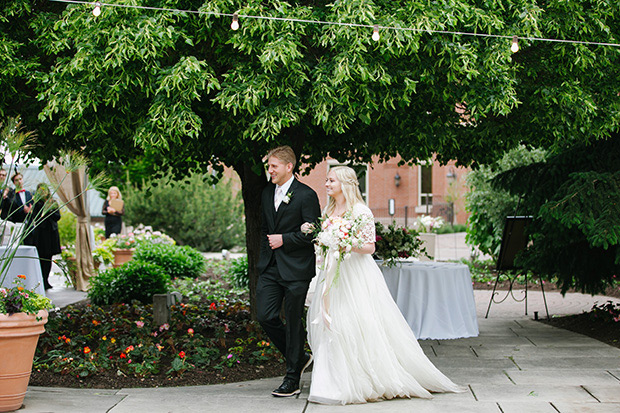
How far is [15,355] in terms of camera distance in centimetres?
531

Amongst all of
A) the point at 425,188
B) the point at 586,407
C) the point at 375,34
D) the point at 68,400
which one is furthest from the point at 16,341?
the point at 425,188

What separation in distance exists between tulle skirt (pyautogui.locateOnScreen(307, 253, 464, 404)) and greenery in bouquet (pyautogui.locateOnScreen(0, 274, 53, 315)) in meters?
2.14

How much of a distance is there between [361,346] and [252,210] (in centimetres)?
328

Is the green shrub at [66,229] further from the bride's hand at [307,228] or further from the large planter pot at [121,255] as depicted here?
the bride's hand at [307,228]

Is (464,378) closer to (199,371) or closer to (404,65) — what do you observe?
(199,371)

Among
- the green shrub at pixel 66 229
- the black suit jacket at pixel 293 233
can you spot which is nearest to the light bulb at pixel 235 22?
the black suit jacket at pixel 293 233

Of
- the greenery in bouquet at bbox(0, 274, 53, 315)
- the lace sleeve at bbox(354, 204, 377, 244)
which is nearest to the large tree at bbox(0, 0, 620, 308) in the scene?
the lace sleeve at bbox(354, 204, 377, 244)

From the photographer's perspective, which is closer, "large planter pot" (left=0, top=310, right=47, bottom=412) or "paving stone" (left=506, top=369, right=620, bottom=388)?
"large planter pot" (left=0, top=310, right=47, bottom=412)

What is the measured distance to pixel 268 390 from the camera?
6105 mm

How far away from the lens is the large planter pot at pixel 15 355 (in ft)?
17.3

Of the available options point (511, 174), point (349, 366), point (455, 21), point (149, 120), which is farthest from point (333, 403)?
point (511, 174)

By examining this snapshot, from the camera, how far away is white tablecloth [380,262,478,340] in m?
8.55

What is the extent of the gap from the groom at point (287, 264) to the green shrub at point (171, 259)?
879 centimetres

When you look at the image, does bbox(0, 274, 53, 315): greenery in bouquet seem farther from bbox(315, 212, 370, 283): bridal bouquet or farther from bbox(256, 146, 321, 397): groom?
bbox(315, 212, 370, 283): bridal bouquet
